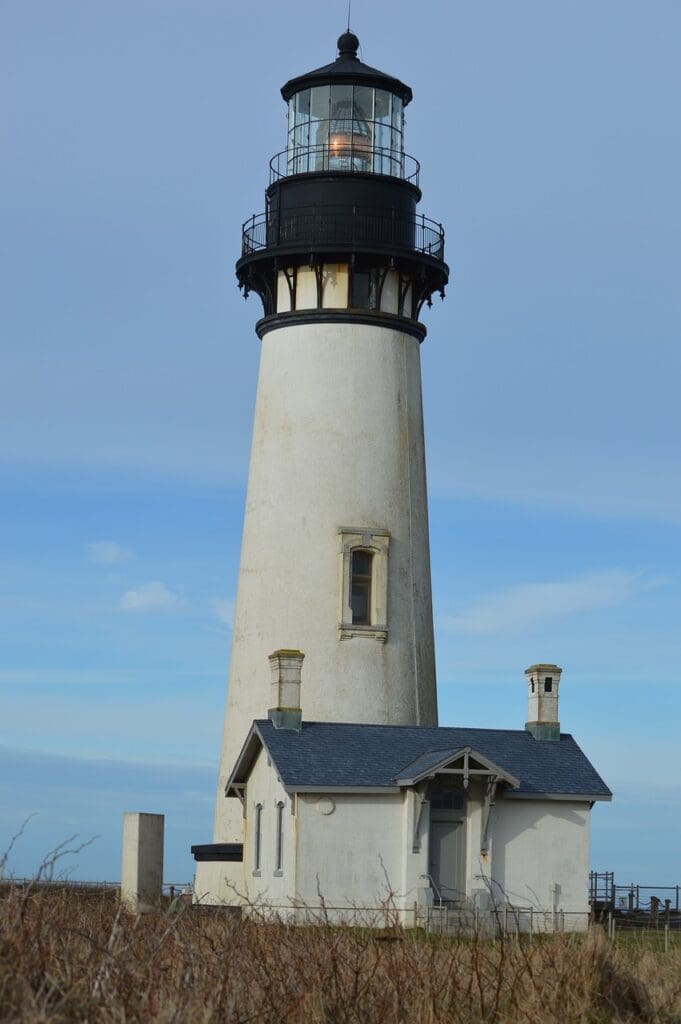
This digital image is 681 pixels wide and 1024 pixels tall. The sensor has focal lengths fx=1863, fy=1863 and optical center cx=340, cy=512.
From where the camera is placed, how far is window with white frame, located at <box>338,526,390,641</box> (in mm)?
32188

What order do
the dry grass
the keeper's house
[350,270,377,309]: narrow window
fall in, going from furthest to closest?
[350,270,377,309]: narrow window < the keeper's house < the dry grass

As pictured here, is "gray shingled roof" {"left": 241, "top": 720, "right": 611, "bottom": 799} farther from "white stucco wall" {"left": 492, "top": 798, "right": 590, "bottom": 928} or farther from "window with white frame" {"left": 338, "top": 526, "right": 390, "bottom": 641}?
"window with white frame" {"left": 338, "top": 526, "right": 390, "bottom": 641}

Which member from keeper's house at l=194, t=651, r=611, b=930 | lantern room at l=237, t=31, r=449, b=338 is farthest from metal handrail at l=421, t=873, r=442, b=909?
lantern room at l=237, t=31, r=449, b=338

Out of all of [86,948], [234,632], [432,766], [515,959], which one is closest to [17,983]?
[86,948]

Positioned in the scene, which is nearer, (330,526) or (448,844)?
(448,844)

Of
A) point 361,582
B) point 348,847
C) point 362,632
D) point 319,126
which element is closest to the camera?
point 348,847

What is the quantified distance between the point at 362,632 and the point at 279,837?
13.7 feet

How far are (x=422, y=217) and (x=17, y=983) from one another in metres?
24.7

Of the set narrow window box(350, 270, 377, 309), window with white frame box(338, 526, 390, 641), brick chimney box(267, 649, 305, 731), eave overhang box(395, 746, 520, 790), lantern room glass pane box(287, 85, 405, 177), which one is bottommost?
eave overhang box(395, 746, 520, 790)

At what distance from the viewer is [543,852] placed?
29984 millimetres

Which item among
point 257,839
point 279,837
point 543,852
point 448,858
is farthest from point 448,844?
point 257,839

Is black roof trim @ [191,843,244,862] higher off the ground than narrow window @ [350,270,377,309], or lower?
lower

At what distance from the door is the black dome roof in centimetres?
1362

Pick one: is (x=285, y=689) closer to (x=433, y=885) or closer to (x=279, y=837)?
(x=279, y=837)
